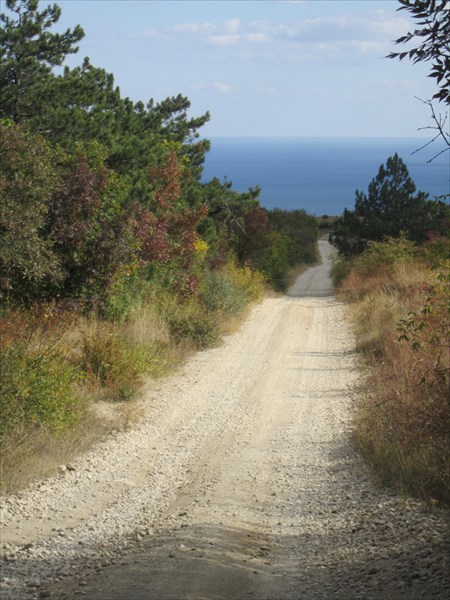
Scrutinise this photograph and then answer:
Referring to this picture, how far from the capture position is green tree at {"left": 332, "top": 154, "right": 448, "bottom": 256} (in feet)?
126

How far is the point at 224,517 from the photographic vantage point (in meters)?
7.70

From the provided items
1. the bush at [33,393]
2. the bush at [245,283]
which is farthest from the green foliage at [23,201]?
the bush at [245,283]

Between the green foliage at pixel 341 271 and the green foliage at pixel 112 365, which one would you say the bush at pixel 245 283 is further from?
the green foliage at pixel 112 365

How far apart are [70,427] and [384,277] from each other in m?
20.0

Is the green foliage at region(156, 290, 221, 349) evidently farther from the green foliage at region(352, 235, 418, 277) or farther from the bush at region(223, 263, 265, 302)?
the green foliage at region(352, 235, 418, 277)

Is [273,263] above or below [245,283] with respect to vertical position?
above

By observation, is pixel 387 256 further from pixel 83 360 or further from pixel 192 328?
pixel 83 360

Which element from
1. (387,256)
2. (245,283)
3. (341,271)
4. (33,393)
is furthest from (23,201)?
(341,271)

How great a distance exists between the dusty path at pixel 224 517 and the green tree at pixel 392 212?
1010 inches

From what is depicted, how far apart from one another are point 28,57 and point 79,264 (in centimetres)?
594

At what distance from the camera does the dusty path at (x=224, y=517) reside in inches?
228

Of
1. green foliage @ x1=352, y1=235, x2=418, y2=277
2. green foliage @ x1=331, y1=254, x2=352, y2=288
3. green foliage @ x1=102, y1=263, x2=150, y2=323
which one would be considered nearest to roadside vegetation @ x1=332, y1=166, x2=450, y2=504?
green foliage @ x1=102, y1=263, x2=150, y2=323

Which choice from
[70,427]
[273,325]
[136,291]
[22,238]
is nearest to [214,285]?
[273,325]

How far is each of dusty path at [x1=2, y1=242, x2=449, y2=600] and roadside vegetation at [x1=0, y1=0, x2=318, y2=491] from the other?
0.72 metres
